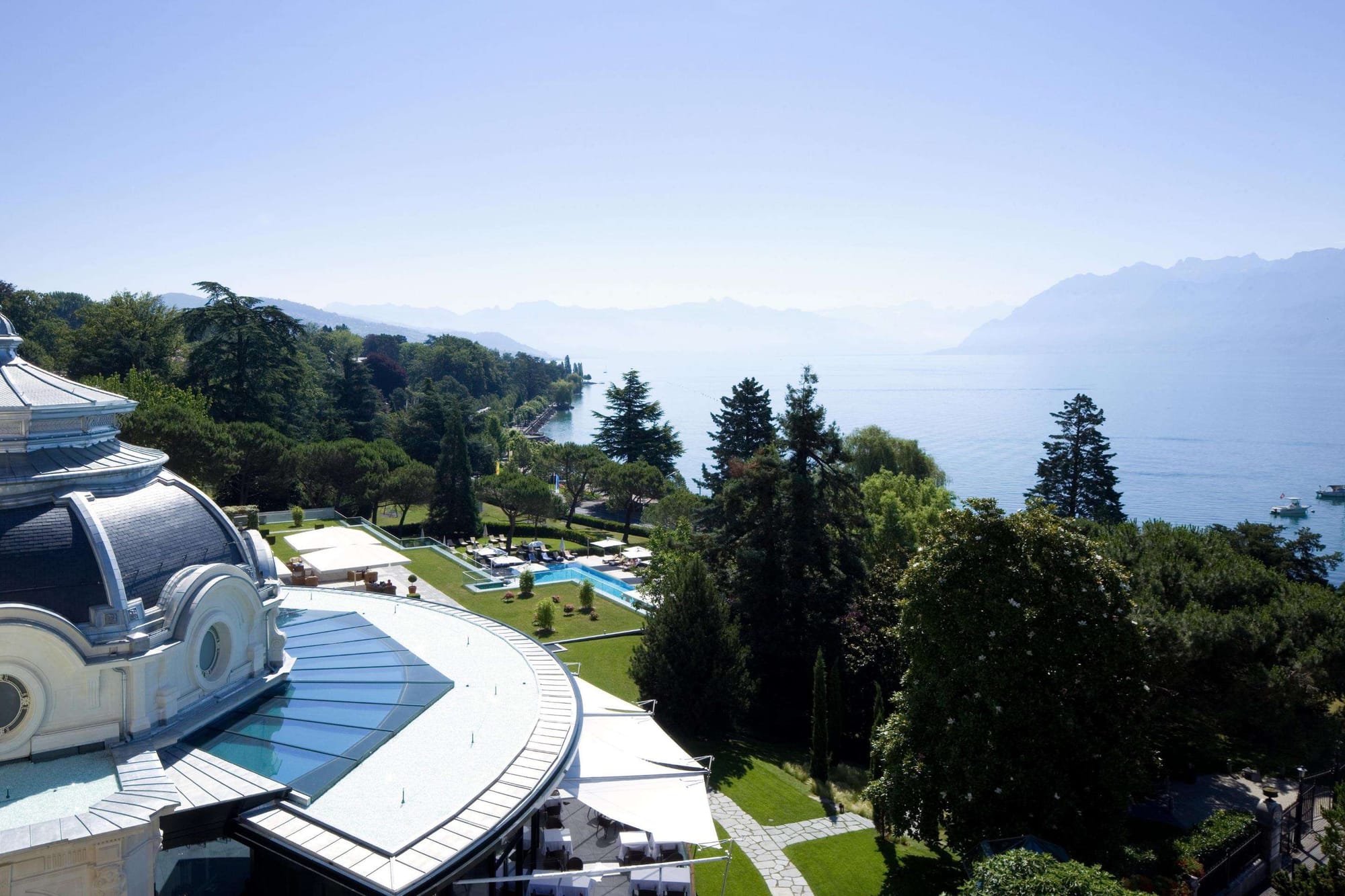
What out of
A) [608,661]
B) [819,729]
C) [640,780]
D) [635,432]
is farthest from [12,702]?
[635,432]

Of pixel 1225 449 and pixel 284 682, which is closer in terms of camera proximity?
pixel 284 682

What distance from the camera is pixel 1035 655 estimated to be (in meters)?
17.6

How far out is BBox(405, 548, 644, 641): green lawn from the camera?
34.1 m

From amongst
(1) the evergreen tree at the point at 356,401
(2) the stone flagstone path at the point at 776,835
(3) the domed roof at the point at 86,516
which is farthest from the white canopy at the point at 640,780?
(1) the evergreen tree at the point at 356,401

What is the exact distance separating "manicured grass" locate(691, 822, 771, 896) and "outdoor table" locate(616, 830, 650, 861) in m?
1.15

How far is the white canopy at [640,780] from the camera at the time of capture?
1517 centimetres

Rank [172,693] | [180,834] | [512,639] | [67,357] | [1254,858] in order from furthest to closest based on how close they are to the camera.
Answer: [67,357]
[512,639]
[1254,858]
[172,693]
[180,834]

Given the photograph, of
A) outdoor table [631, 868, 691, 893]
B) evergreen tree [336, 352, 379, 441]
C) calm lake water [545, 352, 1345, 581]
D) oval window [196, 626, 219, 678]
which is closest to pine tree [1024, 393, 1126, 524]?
calm lake water [545, 352, 1345, 581]

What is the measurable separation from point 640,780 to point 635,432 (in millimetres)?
64998

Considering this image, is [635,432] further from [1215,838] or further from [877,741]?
[1215,838]

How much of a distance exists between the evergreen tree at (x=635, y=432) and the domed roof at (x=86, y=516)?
207 ft

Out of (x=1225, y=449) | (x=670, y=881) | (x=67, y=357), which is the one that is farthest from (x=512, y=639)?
(x=1225, y=449)

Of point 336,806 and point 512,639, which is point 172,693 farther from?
point 512,639

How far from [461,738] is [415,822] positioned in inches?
126
